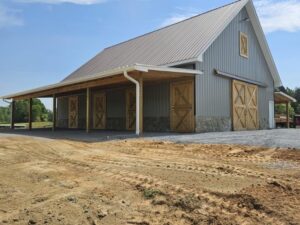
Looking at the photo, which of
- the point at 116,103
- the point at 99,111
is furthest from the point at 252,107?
the point at 99,111

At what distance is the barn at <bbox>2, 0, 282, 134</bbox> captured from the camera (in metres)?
14.1

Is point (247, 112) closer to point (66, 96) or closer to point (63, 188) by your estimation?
point (66, 96)

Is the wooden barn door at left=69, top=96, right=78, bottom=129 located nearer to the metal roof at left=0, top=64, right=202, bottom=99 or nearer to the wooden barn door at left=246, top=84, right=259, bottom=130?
the metal roof at left=0, top=64, right=202, bottom=99

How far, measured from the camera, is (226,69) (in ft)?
53.7

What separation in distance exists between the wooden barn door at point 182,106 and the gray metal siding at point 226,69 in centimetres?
30

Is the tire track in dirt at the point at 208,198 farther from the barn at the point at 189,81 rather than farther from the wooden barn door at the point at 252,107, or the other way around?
the wooden barn door at the point at 252,107

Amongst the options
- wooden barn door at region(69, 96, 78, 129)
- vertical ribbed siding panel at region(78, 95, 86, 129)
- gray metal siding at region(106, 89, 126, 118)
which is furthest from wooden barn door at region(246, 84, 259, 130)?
wooden barn door at region(69, 96, 78, 129)

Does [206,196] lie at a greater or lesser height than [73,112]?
lesser

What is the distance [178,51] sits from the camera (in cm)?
1534

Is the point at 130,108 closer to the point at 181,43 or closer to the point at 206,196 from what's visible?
the point at 181,43

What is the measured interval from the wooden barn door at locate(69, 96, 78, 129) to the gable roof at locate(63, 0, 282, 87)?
1776 mm

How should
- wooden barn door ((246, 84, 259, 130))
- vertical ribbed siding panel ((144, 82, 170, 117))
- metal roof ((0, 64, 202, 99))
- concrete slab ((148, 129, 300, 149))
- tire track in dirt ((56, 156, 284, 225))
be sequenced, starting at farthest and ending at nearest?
wooden barn door ((246, 84, 259, 130)) < vertical ribbed siding panel ((144, 82, 170, 117)) < metal roof ((0, 64, 202, 99)) < concrete slab ((148, 129, 300, 149)) < tire track in dirt ((56, 156, 284, 225))

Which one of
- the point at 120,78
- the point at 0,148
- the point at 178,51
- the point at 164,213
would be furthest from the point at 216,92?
the point at 164,213

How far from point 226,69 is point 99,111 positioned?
759 centimetres
